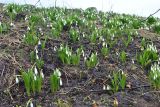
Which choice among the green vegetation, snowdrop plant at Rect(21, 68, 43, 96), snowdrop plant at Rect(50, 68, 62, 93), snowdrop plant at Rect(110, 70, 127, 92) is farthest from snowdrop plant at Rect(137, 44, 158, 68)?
snowdrop plant at Rect(21, 68, 43, 96)

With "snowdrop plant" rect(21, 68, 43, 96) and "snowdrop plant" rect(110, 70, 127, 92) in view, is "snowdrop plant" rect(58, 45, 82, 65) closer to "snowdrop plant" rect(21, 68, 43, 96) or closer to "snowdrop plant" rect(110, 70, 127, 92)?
"snowdrop plant" rect(110, 70, 127, 92)

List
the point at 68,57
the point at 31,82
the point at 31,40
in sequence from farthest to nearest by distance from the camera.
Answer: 1. the point at 31,40
2. the point at 68,57
3. the point at 31,82

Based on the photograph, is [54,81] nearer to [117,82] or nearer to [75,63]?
[117,82]

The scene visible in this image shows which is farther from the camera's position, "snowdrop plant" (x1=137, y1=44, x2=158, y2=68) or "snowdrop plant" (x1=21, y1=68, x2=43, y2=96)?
"snowdrop plant" (x1=137, y1=44, x2=158, y2=68)

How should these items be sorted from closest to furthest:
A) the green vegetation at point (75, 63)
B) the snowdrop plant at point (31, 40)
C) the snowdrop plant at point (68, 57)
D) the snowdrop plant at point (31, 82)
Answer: the snowdrop plant at point (31, 82) < the green vegetation at point (75, 63) < the snowdrop plant at point (68, 57) < the snowdrop plant at point (31, 40)

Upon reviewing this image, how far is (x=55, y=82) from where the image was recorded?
160 inches

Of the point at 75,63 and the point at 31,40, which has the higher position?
the point at 31,40

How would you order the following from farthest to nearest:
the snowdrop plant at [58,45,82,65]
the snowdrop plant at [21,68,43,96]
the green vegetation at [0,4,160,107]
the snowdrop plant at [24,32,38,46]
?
the snowdrop plant at [24,32,38,46], the snowdrop plant at [58,45,82,65], the green vegetation at [0,4,160,107], the snowdrop plant at [21,68,43,96]

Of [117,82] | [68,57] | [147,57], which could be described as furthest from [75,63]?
[147,57]

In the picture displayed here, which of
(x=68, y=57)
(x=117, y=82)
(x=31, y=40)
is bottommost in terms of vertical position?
(x=117, y=82)

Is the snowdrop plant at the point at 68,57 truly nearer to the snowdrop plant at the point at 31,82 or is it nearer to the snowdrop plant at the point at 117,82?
the snowdrop plant at the point at 117,82

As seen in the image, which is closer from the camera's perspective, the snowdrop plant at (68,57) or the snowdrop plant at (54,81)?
the snowdrop plant at (54,81)

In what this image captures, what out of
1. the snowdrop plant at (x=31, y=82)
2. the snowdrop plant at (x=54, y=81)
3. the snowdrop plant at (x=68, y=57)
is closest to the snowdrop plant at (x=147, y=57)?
the snowdrop plant at (x=68, y=57)

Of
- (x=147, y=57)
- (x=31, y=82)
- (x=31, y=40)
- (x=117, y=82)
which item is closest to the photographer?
(x=31, y=82)
